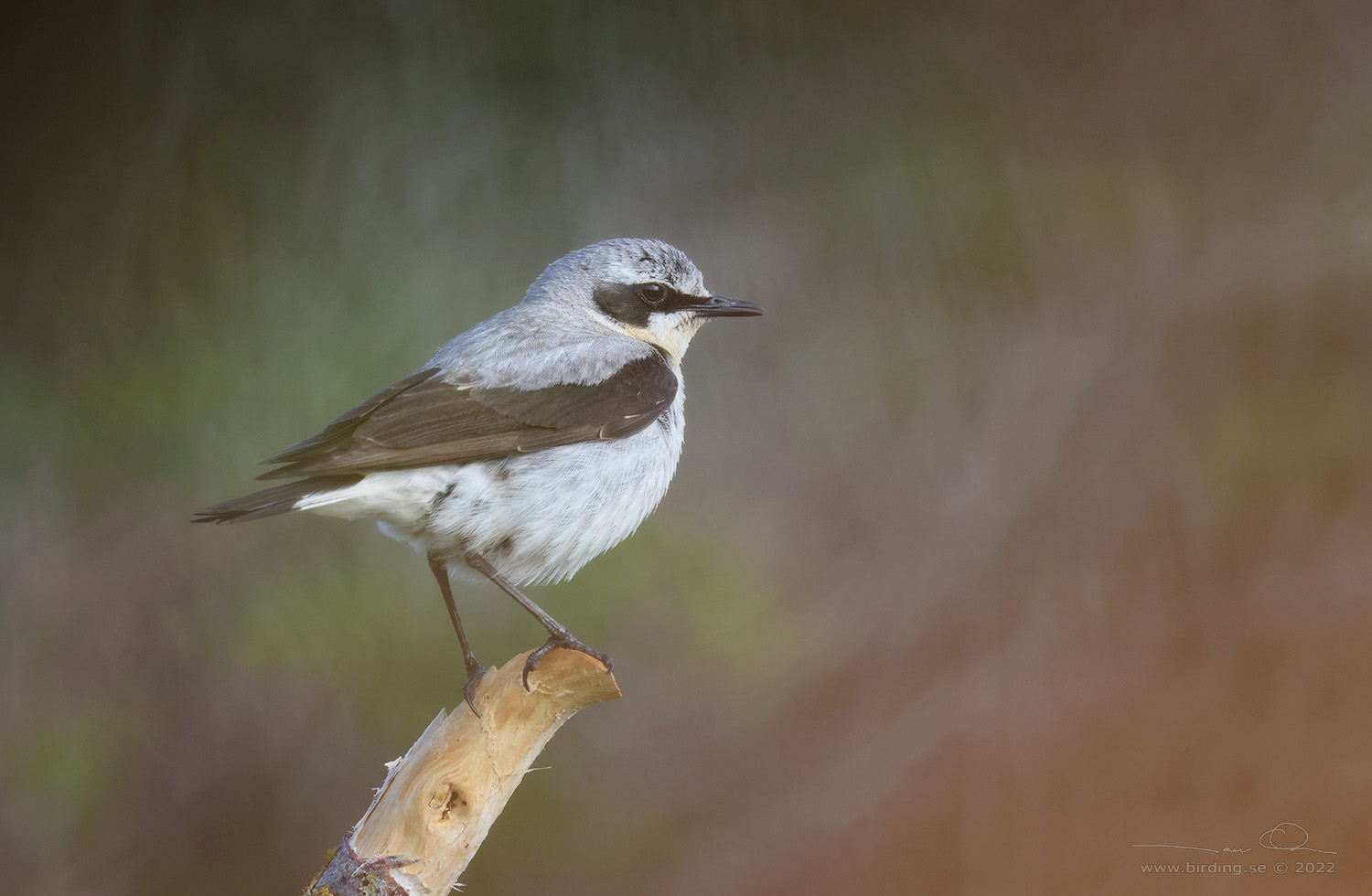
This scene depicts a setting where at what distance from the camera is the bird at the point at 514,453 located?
1656 mm

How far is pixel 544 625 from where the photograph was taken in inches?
70.6

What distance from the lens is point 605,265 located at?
2.14 m

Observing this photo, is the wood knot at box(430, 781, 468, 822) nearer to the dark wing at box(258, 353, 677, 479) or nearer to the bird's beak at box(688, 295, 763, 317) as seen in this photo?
the dark wing at box(258, 353, 677, 479)

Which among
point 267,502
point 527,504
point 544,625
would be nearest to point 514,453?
point 527,504

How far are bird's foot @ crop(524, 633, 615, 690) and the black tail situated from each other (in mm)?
434

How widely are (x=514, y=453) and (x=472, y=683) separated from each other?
0.42 meters

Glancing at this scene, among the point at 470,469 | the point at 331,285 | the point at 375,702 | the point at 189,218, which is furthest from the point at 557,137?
the point at 375,702

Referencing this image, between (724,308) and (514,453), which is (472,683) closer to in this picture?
(514,453)

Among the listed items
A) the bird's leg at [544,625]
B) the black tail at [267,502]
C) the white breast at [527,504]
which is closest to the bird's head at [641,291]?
the white breast at [527,504]

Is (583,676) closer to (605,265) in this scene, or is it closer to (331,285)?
(605,265)

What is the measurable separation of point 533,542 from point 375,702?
126cm

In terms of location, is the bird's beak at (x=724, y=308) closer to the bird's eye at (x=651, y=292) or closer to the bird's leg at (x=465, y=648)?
the bird's eye at (x=651, y=292)

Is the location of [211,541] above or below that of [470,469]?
below

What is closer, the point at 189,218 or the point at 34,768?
the point at 34,768
